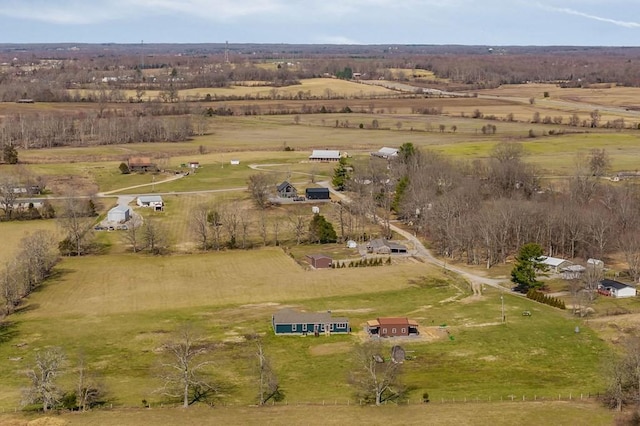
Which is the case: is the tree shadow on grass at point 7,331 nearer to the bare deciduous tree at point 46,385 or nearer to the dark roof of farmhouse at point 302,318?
the bare deciduous tree at point 46,385

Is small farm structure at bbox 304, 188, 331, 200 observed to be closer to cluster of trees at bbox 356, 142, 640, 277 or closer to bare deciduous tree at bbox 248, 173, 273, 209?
cluster of trees at bbox 356, 142, 640, 277

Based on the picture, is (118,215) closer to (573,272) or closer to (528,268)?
(528,268)

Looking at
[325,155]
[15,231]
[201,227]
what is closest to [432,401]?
[201,227]

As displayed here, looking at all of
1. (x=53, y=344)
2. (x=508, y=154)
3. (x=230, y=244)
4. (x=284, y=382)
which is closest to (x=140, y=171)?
(x=230, y=244)

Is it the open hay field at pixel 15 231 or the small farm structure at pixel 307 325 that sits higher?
the open hay field at pixel 15 231

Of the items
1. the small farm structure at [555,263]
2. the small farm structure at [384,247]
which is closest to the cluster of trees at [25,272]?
A: the small farm structure at [384,247]
